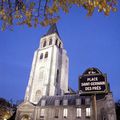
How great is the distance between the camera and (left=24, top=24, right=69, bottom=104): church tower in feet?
153

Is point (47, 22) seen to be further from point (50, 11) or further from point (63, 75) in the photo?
point (63, 75)

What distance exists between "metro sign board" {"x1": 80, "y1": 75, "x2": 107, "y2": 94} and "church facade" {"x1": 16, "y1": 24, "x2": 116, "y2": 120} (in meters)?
13.1

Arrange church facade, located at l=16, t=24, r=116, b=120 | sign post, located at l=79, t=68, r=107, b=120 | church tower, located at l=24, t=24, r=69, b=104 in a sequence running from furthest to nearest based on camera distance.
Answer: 1. church tower, located at l=24, t=24, r=69, b=104
2. church facade, located at l=16, t=24, r=116, b=120
3. sign post, located at l=79, t=68, r=107, b=120

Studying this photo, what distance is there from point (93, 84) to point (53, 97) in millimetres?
33323

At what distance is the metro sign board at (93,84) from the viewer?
680 cm

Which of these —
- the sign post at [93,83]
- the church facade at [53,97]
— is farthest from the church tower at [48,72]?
the sign post at [93,83]

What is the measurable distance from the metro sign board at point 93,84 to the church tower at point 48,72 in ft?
125

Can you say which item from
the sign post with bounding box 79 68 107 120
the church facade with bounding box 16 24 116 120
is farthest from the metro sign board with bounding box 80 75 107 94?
the church facade with bounding box 16 24 116 120

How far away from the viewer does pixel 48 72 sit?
49219mm

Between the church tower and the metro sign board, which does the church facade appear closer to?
the church tower

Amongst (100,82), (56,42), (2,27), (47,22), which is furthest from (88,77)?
(56,42)

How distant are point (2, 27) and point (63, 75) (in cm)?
4977

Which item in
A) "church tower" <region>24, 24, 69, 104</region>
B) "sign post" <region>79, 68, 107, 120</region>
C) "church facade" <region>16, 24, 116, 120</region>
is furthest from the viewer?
"church tower" <region>24, 24, 69, 104</region>

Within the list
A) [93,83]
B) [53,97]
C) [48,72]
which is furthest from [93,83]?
[48,72]
